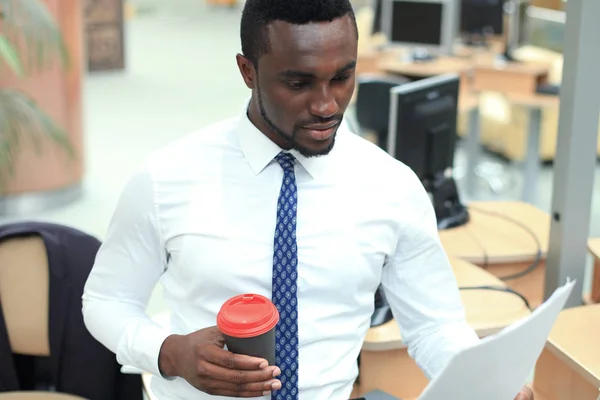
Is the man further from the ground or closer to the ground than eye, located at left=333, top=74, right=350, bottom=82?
closer to the ground

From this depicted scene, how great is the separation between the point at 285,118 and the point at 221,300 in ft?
1.28

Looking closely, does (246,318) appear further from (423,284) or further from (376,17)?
(376,17)

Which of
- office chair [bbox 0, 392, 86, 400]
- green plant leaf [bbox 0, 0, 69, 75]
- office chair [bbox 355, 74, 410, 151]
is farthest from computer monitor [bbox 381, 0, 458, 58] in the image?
office chair [bbox 0, 392, 86, 400]

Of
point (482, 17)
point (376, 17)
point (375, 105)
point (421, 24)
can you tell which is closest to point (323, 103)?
point (375, 105)

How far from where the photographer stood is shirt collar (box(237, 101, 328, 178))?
1650 millimetres

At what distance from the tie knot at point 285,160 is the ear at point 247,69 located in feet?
0.51

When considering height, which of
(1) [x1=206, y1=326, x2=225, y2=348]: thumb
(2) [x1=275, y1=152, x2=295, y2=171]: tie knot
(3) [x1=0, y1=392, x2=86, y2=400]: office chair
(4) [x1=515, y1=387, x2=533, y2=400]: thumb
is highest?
(2) [x1=275, y1=152, x2=295, y2=171]: tie knot

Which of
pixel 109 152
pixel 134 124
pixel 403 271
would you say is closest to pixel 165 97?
pixel 134 124

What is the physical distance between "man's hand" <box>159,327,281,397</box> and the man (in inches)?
2.5

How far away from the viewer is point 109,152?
22.6 feet

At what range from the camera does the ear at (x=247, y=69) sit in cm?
156

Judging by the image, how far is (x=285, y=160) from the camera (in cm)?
167

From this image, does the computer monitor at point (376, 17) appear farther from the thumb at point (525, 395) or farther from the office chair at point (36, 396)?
the thumb at point (525, 395)

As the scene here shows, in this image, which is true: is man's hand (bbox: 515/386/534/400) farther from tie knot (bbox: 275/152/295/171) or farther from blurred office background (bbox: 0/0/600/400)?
blurred office background (bbox: 0/0/600/400)
